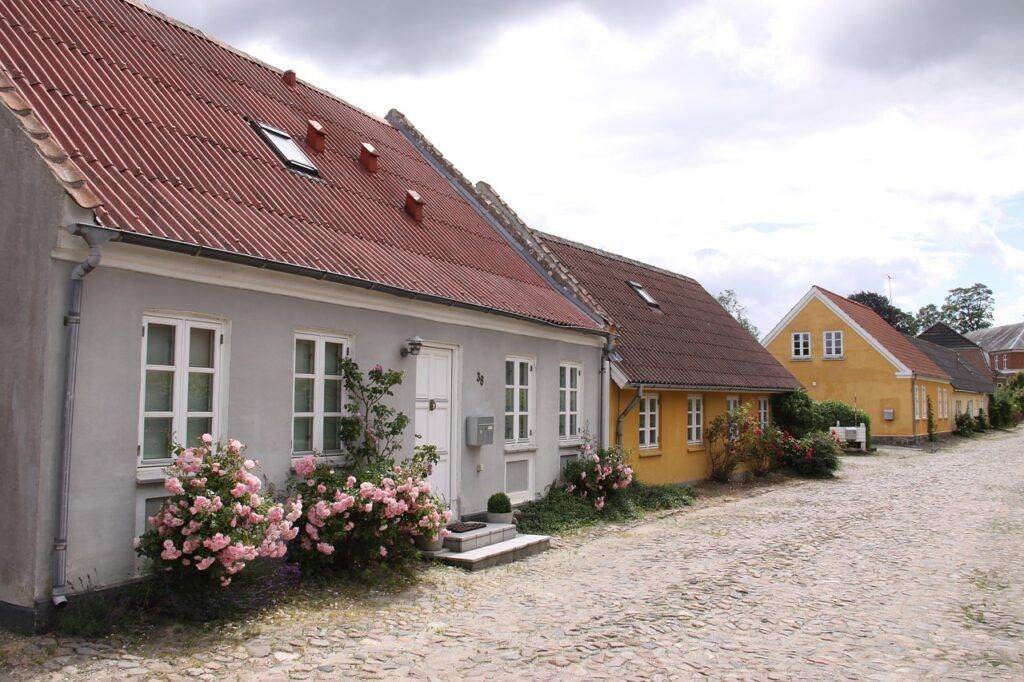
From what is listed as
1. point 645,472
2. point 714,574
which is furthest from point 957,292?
point 714,574

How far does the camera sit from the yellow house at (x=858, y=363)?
34.9m

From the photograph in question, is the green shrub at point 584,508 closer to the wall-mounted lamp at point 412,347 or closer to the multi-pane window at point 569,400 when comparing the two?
the multi-pane window at point 569,400

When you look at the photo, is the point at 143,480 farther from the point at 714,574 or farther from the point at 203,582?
the point at 714,574

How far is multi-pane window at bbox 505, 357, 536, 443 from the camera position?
12.6 metres

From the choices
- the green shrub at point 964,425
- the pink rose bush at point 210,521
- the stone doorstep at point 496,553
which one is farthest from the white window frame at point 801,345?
the pink rose bush at point 210,521

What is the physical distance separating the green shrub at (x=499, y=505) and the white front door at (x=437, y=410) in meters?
0.58

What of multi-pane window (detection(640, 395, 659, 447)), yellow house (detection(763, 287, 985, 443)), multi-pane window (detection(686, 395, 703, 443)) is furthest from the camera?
yellow house (detection(763, 287, 985, 443))

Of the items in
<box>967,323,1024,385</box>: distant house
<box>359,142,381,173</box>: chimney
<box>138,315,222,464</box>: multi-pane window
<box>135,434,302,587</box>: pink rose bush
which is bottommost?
<box>135,434,302,587</box>: pink rose bush

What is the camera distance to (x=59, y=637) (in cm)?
619

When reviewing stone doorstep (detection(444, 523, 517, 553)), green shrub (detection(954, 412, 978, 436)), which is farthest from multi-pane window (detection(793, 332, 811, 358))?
stone doorstep (detection(444, 523, 517, 553))

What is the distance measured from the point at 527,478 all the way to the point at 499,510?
1.65 meters

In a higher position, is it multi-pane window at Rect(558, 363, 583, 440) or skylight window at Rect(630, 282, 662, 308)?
skylight window at Rect(630, 282, 662, 308)

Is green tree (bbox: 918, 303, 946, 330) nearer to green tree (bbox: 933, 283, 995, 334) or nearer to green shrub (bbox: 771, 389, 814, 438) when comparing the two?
green tree (bbox: 933, 283, 995, 334)

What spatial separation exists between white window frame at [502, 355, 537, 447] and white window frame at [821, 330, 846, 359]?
2684cm
